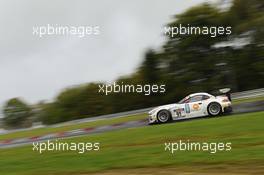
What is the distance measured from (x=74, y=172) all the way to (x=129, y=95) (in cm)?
2333

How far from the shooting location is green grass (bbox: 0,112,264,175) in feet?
27.1

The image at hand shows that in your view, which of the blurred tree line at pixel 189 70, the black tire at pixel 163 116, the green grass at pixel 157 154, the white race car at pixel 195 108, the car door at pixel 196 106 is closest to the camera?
the green grass at pixel 157 154

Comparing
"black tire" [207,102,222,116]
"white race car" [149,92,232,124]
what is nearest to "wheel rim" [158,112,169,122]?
"white race car" [149,92,232,124]

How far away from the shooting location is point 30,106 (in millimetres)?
37156

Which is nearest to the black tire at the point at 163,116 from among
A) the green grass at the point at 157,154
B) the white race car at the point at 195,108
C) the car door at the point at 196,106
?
the white race car at the point at 195,108

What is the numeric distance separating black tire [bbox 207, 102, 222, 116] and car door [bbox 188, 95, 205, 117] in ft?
0.81

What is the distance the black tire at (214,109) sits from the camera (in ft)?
53.5

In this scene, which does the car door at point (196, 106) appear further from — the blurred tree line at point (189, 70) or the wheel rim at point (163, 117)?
the blurred tree line at point (189, 70)

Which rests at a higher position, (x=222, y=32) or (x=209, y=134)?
(x=222, y=32)

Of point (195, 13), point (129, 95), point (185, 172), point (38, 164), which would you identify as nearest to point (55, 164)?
point (38, 164)

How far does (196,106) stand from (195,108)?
0.08 meters

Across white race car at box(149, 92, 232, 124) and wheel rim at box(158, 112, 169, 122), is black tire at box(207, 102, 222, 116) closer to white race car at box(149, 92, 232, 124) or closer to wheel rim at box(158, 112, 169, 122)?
white race car at box(149, 92, 232, 124)

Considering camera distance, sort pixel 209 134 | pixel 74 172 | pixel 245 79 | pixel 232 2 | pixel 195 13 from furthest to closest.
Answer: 1. pixel 232 2
2. pixel 195 13
3. pixel 245 79
4. pixel 209 134
5. pixel 74 172

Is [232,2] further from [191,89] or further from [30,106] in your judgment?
[30,106]
